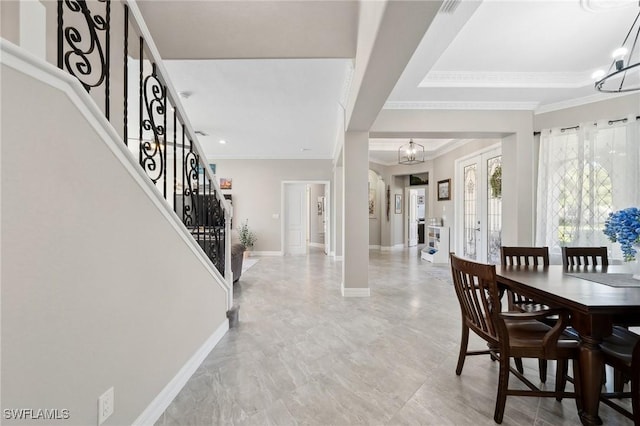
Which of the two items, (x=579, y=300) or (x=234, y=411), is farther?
(x=234, y=411)

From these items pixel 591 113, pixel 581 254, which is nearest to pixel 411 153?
pixel 591 113

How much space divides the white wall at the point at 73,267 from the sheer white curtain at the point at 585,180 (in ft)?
15.1

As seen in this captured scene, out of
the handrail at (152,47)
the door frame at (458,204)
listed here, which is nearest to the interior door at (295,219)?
the door frame at (458,204)

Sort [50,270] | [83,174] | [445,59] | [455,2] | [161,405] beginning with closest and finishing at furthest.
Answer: [50,270], [83,174], [161,405], [455,2], [445,59]

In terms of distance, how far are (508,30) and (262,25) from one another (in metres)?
2.19

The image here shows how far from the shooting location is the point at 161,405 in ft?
5.38

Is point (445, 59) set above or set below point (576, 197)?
above

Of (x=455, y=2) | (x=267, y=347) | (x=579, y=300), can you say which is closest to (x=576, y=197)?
(x=579, y=300)

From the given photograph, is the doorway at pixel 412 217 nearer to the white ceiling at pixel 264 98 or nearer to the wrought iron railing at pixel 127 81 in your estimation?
the white ceiling at pixel 264 98

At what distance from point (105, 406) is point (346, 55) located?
2.88 m

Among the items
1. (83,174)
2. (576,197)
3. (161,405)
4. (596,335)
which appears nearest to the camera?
(83,174)

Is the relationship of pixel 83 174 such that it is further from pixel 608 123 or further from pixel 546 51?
pixel 608 123

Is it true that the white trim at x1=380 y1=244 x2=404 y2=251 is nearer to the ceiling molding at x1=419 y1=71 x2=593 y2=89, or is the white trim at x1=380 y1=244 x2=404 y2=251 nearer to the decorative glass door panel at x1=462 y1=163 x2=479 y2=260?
the decorative glass door panel at x1=462 y1=163 x2=479 y2=260

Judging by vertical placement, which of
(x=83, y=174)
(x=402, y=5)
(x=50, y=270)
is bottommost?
(x=50, y=270)
